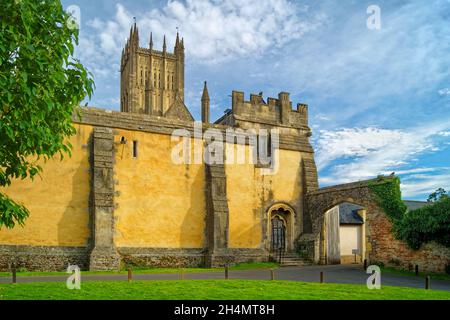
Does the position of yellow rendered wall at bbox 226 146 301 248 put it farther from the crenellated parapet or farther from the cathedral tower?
the cathedral tower

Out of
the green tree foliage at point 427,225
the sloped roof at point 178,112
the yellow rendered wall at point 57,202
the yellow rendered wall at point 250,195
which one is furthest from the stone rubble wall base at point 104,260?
the sloped roof at point 178,112

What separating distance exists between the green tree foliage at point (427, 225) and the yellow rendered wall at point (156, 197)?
421 inches

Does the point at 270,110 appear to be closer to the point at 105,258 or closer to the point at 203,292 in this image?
the point at 105,258

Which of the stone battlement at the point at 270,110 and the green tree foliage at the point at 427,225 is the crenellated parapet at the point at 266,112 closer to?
the stone battlement at the point at 270,110

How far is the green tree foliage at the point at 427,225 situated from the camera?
19.7 metres

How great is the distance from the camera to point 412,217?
20797 millimetres

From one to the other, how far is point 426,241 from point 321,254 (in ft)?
25.8

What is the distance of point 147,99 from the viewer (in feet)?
216

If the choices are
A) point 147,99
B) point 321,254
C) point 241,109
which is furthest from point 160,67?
point 321,254

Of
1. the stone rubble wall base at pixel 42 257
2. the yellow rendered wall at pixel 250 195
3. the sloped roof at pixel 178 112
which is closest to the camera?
the stone rubble wall base at pixel 42 257

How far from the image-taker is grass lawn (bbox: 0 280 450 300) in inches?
448

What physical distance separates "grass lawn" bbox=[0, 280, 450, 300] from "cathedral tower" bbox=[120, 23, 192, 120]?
2386 inches

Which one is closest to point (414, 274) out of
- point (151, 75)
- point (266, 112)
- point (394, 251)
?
point (394, 251)
